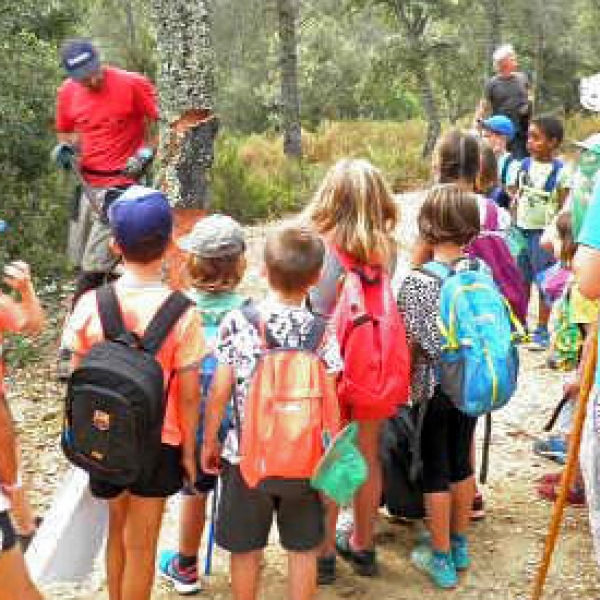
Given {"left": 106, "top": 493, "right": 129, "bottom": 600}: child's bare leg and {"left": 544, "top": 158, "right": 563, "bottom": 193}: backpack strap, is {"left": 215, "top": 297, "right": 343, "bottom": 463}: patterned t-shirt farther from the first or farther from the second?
{"left": 544, "top": 158, "right": 563, "bottom": 193}: backpack strap

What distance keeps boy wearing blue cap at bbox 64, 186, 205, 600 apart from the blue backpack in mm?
1030

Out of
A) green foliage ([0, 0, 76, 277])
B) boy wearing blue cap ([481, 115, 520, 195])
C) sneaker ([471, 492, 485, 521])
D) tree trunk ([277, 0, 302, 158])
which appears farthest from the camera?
tree trunk ([277, 0, 302, 158])

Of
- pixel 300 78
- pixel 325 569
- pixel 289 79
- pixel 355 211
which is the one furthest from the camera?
pixel 300 78

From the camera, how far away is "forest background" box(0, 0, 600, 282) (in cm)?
774

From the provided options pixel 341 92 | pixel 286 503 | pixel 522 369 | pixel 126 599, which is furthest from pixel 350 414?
pixel 341 92

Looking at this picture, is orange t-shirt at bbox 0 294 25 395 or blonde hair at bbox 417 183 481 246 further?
blonde hair at bbox 417 183 481 246

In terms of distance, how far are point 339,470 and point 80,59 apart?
390 centimetres

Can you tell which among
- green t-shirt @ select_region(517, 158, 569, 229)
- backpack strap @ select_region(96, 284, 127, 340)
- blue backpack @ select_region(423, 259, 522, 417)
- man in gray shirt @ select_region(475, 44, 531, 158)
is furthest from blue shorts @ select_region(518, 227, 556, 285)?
backpack strap @ select_region(96, 284, 127, 340)

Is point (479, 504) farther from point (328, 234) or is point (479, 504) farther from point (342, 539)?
point (328, 234)

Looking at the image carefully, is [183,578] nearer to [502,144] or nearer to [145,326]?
[145,326]

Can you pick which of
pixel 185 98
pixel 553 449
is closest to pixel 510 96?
pixel 185 98

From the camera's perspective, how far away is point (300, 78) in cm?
3038

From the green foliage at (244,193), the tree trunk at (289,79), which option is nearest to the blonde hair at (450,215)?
the green foliage at (244,193)

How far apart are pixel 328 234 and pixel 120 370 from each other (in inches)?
39.9
